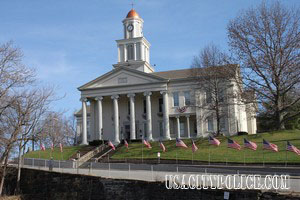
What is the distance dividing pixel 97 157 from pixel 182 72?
1991 centimetres

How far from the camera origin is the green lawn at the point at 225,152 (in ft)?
111

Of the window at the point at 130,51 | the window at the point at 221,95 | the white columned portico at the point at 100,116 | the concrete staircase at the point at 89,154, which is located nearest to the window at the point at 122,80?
the white columned portico at the point at 100,116

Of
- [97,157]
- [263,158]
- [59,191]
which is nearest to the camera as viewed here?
[59,191]

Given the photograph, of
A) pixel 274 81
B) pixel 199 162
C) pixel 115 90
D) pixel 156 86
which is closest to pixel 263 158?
pixel 199 162

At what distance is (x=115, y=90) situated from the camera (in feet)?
179

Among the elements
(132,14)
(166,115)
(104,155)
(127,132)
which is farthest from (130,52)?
(104,155)

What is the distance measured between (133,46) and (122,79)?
8961 mm

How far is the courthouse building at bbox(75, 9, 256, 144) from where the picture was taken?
5166 centimetres

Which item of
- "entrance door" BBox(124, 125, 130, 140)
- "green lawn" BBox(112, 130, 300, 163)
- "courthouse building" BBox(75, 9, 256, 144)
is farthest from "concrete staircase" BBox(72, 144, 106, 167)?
"entrance door" BBox(124, 125, 130, 140)

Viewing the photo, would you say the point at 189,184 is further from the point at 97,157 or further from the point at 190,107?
the point at 190,107

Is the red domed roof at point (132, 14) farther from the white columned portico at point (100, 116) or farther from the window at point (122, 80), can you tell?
the white columned portico at point (100, 116)

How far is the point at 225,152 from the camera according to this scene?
126 feet

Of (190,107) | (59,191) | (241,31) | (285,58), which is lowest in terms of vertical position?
(59,191)

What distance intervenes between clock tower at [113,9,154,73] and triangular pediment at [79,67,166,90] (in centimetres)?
587
